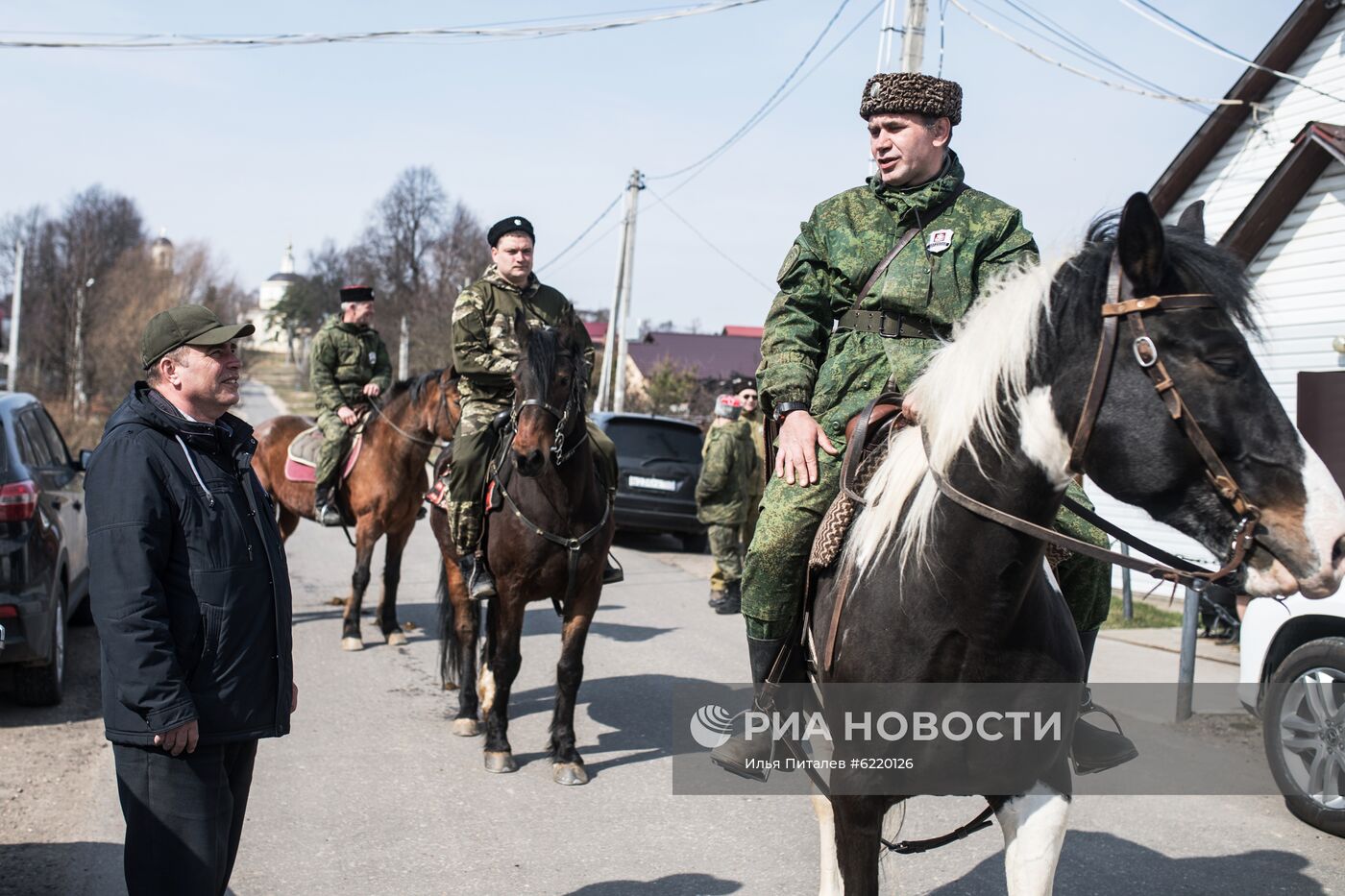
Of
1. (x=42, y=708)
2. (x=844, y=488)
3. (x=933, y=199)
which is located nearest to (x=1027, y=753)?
(x=844, y=488)

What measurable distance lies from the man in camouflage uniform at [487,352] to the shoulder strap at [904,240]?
324cm

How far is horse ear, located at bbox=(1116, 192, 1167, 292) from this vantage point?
8.19 feet

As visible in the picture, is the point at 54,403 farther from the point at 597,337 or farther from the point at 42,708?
the point at 597,337

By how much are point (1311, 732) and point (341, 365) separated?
25.9 feet

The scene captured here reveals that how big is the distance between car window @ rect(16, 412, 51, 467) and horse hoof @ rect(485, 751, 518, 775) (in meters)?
3.49

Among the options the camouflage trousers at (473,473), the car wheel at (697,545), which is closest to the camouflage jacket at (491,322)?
the camouflage trousers at (473,473)

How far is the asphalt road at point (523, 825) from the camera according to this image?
4.82m

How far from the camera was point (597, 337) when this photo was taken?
7112cm

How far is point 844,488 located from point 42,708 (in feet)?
19.9

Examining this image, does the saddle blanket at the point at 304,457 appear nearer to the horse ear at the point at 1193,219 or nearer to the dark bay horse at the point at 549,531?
the dark bay horse at the point at 549,531

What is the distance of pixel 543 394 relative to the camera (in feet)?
20.3

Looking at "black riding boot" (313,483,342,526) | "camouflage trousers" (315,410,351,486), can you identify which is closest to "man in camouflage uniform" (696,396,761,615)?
"black riding boot" (313,483,342,526)

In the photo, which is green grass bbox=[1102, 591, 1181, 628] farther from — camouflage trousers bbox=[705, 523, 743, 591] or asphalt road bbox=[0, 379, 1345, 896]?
asphalt road bbox=[0, 379, 1345, 896]

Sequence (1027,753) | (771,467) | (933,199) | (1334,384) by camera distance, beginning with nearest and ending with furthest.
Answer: (1027,753) → (933,199) → (771,467) → (1334,384)
